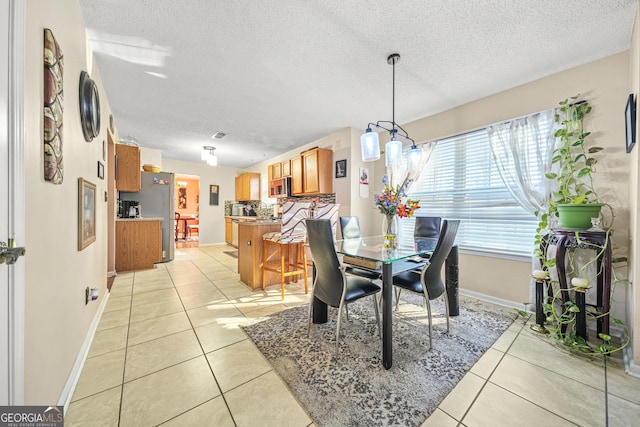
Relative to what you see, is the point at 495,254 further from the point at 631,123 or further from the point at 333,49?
the point at 333,49

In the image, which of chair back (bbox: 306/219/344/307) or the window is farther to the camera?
the window

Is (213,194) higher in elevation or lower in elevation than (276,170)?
lower

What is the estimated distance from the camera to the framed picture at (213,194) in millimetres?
6918

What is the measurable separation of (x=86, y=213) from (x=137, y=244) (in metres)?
2.59

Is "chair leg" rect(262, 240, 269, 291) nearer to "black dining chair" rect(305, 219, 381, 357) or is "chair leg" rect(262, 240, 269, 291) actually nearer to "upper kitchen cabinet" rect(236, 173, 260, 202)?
"black dining chair" rect(305, 219, 381, 357)

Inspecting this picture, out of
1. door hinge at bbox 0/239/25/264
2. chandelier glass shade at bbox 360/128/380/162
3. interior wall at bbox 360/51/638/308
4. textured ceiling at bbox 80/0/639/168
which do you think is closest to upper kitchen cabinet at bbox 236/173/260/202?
textured ceiling at bbox 80/0/639/168

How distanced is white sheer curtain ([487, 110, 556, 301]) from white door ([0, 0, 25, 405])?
3.54 m

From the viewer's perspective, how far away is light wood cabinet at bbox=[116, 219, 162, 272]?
3781mm

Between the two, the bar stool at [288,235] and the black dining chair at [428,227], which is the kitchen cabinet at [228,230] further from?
the black dining chair at [428,227]

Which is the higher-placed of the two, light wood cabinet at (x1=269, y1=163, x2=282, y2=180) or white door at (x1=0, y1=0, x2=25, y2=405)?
light wood cabinet at (x1=269, y1=163, x2=282, y2=180)

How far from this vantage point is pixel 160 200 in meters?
4.52

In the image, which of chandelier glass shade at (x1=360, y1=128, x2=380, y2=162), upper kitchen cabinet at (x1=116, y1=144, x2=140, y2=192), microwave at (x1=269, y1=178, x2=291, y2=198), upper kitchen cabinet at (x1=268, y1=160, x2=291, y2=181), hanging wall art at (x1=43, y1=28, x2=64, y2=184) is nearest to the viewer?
hanging wall art at (x1=43, y1=28, x2=64, y2=184)

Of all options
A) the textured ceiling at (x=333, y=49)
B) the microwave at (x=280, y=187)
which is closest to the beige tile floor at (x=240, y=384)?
the textured ceiling at (x=333, y=49)

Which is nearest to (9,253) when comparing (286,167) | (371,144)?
(371,144)
